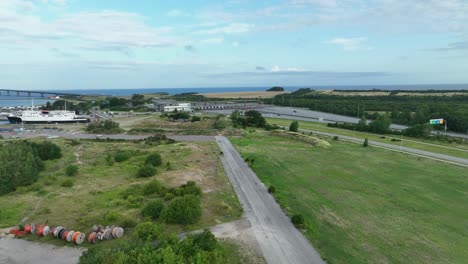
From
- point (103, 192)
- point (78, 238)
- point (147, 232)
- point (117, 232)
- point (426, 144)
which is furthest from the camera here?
point (426, 144)

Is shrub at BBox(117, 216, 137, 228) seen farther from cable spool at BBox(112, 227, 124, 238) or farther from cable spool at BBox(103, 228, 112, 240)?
cable spool at BBox(103, 228, 112, 240)

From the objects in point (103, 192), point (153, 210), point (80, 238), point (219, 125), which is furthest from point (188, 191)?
point (219, 125)

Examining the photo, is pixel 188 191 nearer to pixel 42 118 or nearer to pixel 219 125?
pixel 219 125

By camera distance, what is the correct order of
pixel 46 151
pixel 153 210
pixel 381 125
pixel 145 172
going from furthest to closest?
pixel 381 125 < pixel 46 151 < pixel 145 172 < pixel 153 210

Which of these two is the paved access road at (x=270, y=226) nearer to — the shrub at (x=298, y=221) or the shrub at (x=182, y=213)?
the shrub at (x=298, y=221)

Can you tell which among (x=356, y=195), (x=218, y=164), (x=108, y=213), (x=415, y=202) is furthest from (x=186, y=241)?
(x=218, y=164)

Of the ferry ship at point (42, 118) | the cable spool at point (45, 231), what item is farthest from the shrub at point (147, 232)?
the ferry ship at point (42, 118)
